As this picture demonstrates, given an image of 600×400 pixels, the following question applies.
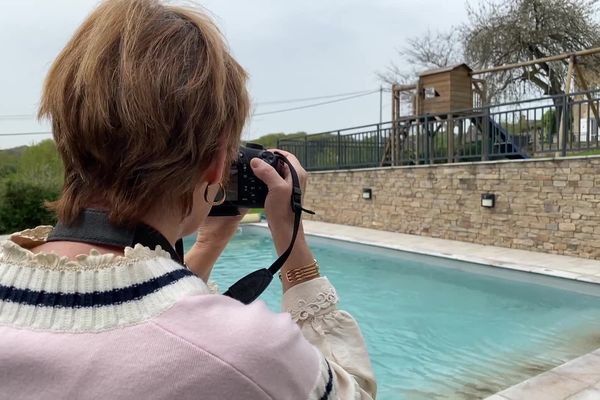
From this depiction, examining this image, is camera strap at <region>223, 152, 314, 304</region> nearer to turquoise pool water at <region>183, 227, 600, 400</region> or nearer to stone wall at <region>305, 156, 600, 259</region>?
turquoise pool water at <region>183, 227, 600, 400</region>

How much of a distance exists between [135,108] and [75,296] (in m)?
0.24

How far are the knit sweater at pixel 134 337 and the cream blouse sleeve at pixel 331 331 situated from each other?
0.17 meters

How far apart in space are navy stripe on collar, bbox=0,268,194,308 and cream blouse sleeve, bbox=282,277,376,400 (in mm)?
306

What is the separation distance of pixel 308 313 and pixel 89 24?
0.57m

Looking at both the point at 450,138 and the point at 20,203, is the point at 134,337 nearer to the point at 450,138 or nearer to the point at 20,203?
the point at 450,138

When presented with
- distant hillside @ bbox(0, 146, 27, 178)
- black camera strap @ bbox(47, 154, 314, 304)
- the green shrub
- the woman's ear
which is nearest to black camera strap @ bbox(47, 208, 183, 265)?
black camera strap @ bbox(47, 154, 314, 304)

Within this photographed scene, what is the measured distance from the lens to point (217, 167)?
73 cm

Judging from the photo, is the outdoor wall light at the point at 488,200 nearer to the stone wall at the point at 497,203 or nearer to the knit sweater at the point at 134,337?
the stone wall at the point at 497,203

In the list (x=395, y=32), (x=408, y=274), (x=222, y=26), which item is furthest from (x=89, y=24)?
(x=395, y=32)

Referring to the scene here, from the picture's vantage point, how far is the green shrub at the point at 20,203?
12211mm

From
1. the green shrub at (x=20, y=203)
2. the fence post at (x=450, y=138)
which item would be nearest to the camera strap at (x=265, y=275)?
the fence post at (x=450, y=138)

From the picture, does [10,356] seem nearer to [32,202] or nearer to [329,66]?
[32,202]

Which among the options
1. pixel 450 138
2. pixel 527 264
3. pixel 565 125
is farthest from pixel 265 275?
pixel 450 138

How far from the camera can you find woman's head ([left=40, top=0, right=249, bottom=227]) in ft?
2.13
